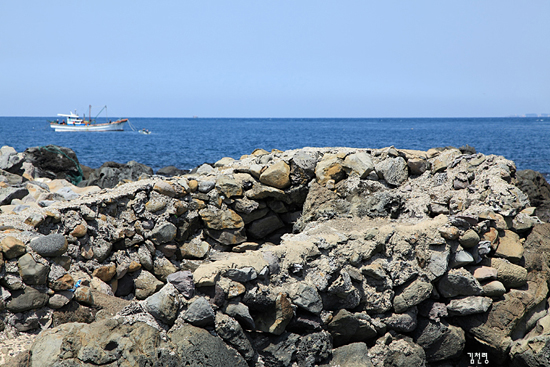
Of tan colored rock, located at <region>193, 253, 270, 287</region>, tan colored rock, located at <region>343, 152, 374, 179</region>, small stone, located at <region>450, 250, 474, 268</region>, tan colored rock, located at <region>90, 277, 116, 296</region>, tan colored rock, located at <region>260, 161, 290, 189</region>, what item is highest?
tan colored rock, located at <region>343, 152, 374, 179</region>

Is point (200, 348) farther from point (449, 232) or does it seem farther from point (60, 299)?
point (449, 232)

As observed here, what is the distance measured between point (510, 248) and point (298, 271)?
2.95 m

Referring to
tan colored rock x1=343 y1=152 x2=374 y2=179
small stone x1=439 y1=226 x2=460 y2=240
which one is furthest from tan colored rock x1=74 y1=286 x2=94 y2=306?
tan colored rock x1=343 y1=152 x2=374 y2=179

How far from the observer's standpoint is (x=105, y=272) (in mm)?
6090

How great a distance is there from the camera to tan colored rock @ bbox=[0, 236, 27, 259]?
4.66 m

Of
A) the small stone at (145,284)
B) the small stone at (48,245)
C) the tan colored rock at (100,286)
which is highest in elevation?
the small stone at (48,245)

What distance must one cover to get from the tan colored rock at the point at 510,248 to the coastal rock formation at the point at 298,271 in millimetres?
18

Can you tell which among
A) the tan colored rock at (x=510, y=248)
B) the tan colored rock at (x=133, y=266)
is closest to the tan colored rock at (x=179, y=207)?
the tan colored rock at (x=133, y=266)

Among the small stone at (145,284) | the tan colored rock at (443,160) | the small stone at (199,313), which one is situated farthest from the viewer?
the tan colored rock at (443,160)

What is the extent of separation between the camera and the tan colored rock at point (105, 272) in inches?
235

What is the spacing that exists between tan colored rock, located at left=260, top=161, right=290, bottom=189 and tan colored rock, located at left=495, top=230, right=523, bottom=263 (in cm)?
357

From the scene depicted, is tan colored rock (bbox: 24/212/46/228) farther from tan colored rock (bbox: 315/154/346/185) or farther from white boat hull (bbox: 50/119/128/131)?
white boat hull (bbox: 50/119/128/131)

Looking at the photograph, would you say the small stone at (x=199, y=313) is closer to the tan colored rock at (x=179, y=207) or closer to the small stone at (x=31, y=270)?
the small stone at (x=31, y=270)

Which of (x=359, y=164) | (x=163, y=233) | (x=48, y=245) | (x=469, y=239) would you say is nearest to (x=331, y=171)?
(x=359, y=164)
